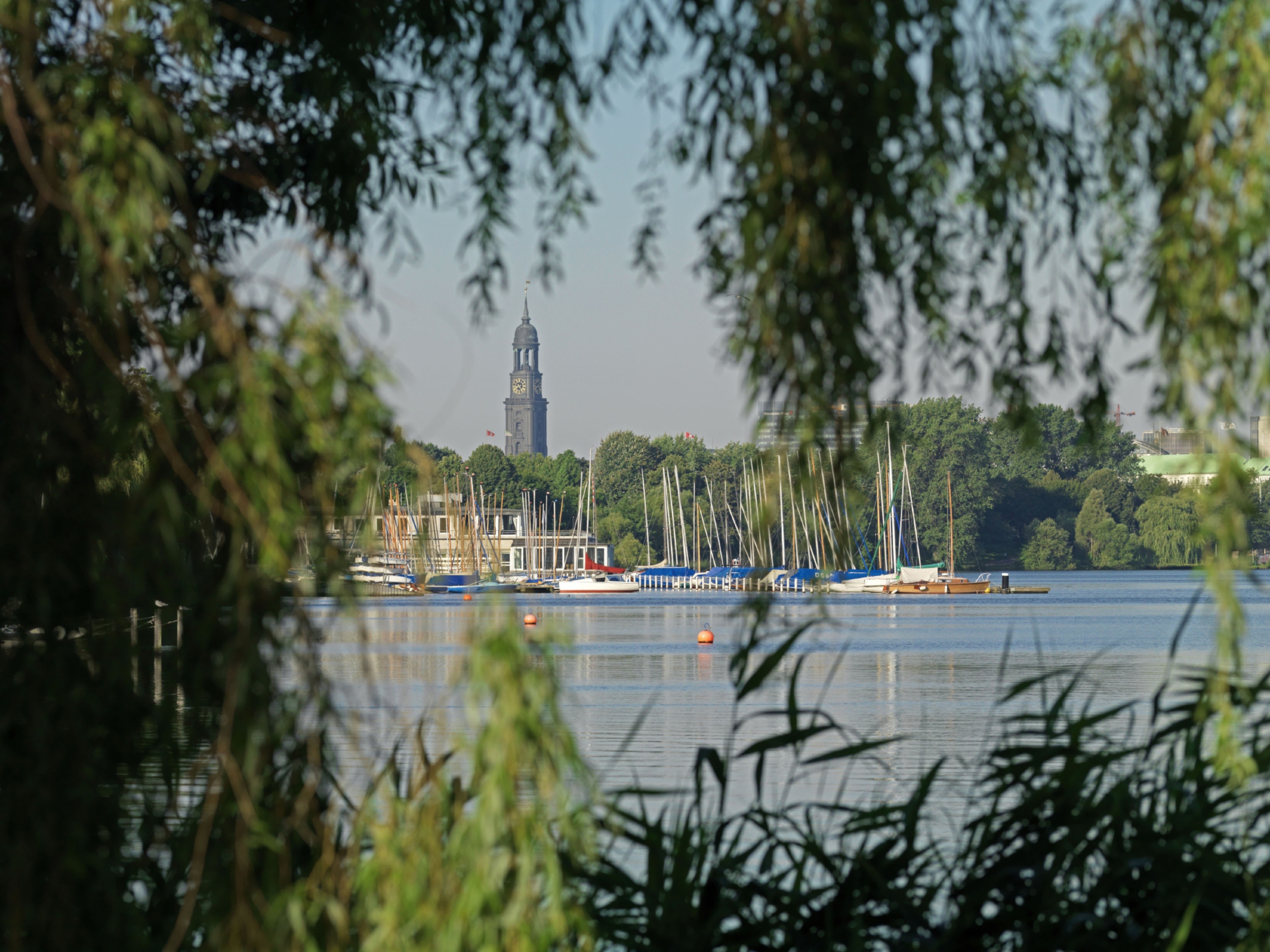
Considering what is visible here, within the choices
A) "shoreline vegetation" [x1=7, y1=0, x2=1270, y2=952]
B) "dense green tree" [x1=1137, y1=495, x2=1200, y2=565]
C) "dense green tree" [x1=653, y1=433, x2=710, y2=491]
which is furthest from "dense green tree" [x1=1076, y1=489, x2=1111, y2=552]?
"shoreline vegetation" [x1=7, y1=0, x2=1270, y2=952]

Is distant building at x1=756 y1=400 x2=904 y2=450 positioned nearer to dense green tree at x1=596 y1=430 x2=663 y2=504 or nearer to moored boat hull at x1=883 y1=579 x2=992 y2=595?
moored boat hull at x1=883 y1=579 x2=992 y2=595

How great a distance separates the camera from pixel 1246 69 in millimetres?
3527

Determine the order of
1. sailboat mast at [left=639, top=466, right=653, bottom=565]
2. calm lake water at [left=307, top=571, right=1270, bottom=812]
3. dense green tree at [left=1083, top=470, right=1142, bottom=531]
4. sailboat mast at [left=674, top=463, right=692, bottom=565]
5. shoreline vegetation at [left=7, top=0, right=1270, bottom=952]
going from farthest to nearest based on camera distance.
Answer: dense green tree at [left=1083, top=470, right=1142, bottom=531] → sailboat mast at [left=639, top=466, right=653, bottom=565] → sailboat mast at [left=674, top=463, right=692, bottom=565] → calm lake water at [left=307, top=571, right=1270, bottom=812] → shoreline vegetation at [left=7, top=0, right=1270, bottom=952]

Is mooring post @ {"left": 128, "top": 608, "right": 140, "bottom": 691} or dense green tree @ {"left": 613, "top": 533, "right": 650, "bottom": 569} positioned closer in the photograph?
mooring post @ {"left": 128, "top": 608, "right": 140, "bottom": 691}

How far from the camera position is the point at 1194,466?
Result: 3.59 m

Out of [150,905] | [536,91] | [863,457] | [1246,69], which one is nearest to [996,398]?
[863,457]

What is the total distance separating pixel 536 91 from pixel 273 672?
7.43 feet

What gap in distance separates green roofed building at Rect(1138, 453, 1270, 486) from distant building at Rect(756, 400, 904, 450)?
0.76 meters

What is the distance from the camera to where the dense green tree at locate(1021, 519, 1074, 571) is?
129 m

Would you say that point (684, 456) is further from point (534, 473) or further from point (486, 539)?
point (486, 539)

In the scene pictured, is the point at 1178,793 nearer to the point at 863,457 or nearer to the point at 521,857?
the point at 863,457

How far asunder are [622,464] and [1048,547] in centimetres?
4218

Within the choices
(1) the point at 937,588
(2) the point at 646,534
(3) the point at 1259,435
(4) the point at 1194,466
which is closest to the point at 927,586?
(1) the point at 937,588

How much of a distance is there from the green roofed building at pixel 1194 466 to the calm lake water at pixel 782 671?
12.3 inches
